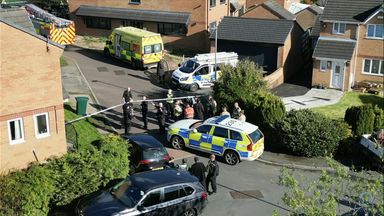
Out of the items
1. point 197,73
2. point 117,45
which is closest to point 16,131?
point 197,73

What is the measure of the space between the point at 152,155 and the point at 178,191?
3.62 metres

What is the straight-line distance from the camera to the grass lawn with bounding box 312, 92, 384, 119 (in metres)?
32.0

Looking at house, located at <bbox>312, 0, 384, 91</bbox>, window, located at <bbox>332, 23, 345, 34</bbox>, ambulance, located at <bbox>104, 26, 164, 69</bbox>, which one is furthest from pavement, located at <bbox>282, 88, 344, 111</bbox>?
ambulance, located at <bbox>104, 26, 164, 69</bbox>

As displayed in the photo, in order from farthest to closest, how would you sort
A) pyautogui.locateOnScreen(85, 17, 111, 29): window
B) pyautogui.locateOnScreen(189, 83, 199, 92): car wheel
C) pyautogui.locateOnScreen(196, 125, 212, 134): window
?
pyautogui.locateOnScreen(85, 17, 111, 29): window
pyautogui.locateOnScreen(189, 83, 199, 92): car wheel
pyautogui.locateOnScreen(196, 125, 212, 134): window

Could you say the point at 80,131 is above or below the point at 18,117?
below

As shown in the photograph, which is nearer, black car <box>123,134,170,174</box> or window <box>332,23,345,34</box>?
black car <box>123,134,170,174</box>

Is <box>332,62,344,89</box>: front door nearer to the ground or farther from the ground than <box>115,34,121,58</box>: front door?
nearer to the ground

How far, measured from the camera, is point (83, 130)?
24.3 meters

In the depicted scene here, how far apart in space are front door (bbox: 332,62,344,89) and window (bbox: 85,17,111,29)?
19.4 metres

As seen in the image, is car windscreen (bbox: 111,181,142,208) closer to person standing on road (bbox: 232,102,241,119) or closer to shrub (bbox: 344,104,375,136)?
person standing on road (bbox: 232,102,241,119)

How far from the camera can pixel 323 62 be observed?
121 ft

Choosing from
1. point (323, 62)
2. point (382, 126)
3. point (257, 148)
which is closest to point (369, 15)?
point (323, 62)

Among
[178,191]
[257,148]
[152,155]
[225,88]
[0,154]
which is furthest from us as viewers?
[225,88]

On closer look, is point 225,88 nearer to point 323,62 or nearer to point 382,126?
point 382,126
